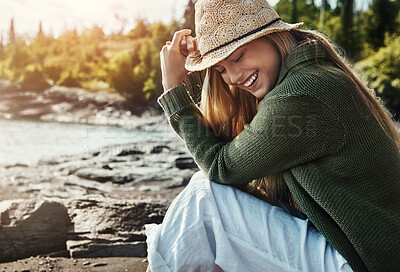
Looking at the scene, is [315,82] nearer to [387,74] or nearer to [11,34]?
[387,74]

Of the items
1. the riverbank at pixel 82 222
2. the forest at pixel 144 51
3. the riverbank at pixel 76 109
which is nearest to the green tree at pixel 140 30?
the forest at pixel 144 51

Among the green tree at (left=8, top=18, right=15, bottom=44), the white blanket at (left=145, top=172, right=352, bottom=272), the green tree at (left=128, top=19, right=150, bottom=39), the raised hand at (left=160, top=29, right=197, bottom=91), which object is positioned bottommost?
the white blanket at (left=145, top=172, right=352, bottom=272)

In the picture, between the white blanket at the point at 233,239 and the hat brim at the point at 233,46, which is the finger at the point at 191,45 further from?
the white blanket at the point at 233,239

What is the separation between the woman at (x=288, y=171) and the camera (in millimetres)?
1395

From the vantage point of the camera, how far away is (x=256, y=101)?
198 centimetres

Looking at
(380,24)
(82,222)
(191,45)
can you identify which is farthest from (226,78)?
(380,24)

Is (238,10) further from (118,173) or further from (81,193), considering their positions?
(118,173)

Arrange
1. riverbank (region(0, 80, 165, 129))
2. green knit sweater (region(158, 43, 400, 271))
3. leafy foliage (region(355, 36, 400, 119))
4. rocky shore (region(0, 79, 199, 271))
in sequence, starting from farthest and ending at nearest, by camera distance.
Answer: riverbank (region(0, 80, 165, 129)), leafy foliage (region(355, 36, 400, 119)), rocky shore (region(0, 79, 199, 271)), green knit sweater (region(158, 43, 400, 271))

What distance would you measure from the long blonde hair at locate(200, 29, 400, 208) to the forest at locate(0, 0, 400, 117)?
655 millimetres

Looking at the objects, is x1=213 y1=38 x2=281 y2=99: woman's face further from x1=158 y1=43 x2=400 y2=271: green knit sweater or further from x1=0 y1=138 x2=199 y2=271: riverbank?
x1=0 y1=138 x2=199 y2=271: riverbank

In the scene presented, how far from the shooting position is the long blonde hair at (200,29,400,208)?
160cm

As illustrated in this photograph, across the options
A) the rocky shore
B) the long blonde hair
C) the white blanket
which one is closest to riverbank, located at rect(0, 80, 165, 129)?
the rocky shore

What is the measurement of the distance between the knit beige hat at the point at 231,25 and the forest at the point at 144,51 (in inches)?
32.2

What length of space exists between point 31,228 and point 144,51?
27542 mm
